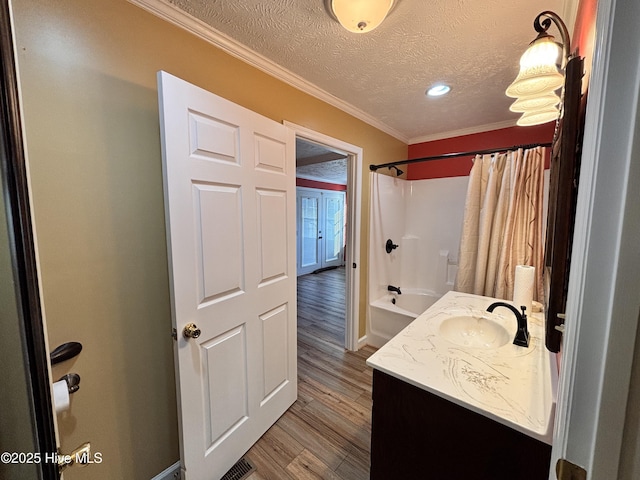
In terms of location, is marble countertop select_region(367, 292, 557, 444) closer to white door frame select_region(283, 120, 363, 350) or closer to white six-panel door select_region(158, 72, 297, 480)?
white six-panel door select_region(158, 72, 297, 480)

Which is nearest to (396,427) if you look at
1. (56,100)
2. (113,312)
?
(113,312)

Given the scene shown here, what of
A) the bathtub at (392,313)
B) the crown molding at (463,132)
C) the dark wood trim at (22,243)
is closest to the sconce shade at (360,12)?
the dark wood trim at (22,243)

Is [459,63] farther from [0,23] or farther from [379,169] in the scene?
[0,23]

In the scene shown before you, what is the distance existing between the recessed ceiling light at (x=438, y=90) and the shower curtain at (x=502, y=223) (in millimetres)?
658

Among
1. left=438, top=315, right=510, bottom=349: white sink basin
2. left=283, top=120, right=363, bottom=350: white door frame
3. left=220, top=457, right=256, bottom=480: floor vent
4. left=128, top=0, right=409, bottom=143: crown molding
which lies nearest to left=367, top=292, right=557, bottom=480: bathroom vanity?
left=438, top=315, right=510, bottom=349: white sink basin

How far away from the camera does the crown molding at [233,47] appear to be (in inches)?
43.2

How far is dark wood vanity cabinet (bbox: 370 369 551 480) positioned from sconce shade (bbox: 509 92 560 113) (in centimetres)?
125

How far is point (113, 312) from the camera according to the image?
1.06 metres

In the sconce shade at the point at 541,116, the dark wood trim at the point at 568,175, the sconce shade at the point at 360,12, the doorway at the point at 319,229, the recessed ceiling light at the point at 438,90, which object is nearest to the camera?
the dark wood trim at the point at 568,175

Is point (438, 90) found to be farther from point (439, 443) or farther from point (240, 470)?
point (240, 470)

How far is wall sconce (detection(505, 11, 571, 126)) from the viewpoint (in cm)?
92

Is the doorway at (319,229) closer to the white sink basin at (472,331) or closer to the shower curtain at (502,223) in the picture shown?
the shower curtain at (502,223)

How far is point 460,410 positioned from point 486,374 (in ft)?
0.65

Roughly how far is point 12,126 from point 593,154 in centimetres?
98
